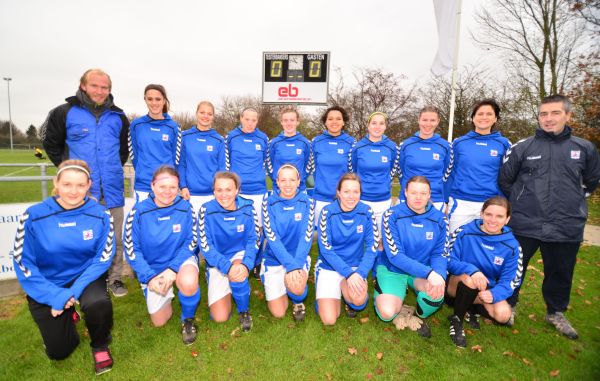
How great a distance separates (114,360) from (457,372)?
344cm

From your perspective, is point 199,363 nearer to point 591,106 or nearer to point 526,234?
point 526,234

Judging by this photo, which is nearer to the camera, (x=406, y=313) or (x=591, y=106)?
(x=406, y=313)

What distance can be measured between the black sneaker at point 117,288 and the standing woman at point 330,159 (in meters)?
3.10

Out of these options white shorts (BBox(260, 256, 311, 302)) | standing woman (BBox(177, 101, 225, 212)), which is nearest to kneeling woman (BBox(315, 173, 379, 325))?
white shorts (BBox(260, 256, 311, 302))

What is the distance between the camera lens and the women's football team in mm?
3182

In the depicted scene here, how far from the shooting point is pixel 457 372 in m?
3.19

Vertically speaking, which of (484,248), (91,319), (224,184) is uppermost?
(224,184)

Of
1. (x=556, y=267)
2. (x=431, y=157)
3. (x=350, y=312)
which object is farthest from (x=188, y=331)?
(x=556, y=267)

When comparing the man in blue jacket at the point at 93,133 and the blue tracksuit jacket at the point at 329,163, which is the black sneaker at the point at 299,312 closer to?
the blue tracksuit jacket at the point at 329,163

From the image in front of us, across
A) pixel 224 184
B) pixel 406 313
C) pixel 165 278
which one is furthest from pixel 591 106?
pixel 165 278

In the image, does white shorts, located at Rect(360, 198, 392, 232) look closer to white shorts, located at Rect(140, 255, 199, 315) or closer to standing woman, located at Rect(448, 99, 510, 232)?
standing woman, located at Rect(448, 99, 510, 232)

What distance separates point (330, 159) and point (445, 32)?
6.10m

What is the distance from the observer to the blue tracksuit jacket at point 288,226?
13.8ft

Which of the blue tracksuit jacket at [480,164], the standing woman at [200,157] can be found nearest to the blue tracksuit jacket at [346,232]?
the blue tracksuit jacket at [480,164]
